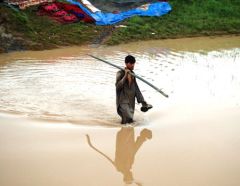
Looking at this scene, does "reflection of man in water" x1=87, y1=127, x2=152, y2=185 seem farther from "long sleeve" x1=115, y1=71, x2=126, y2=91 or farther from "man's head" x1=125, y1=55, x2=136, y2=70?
"man's head" x1=125, y1=55, x2=136, y2=70

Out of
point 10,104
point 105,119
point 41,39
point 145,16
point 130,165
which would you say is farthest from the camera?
point 145,16

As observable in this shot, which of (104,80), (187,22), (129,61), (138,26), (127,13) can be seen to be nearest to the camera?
(129,61)

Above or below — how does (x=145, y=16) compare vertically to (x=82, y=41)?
above

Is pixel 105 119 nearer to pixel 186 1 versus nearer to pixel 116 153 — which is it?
pixel 116 153

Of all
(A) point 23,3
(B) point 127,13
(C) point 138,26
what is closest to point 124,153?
(C) point 138,26

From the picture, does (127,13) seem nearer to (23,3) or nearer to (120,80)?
(23,3)

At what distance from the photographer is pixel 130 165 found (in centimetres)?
488

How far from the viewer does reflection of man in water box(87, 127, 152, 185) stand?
4.73 metres

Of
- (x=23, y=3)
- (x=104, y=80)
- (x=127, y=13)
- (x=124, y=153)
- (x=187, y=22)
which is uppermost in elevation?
(x=23, y=3)

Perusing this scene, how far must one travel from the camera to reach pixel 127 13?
17125 mm

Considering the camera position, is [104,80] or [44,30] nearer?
[104,80]

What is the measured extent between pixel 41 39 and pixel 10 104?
6.97 m

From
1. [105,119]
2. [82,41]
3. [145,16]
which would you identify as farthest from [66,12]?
[105,119]

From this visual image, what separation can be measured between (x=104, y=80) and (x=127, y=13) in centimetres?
834
